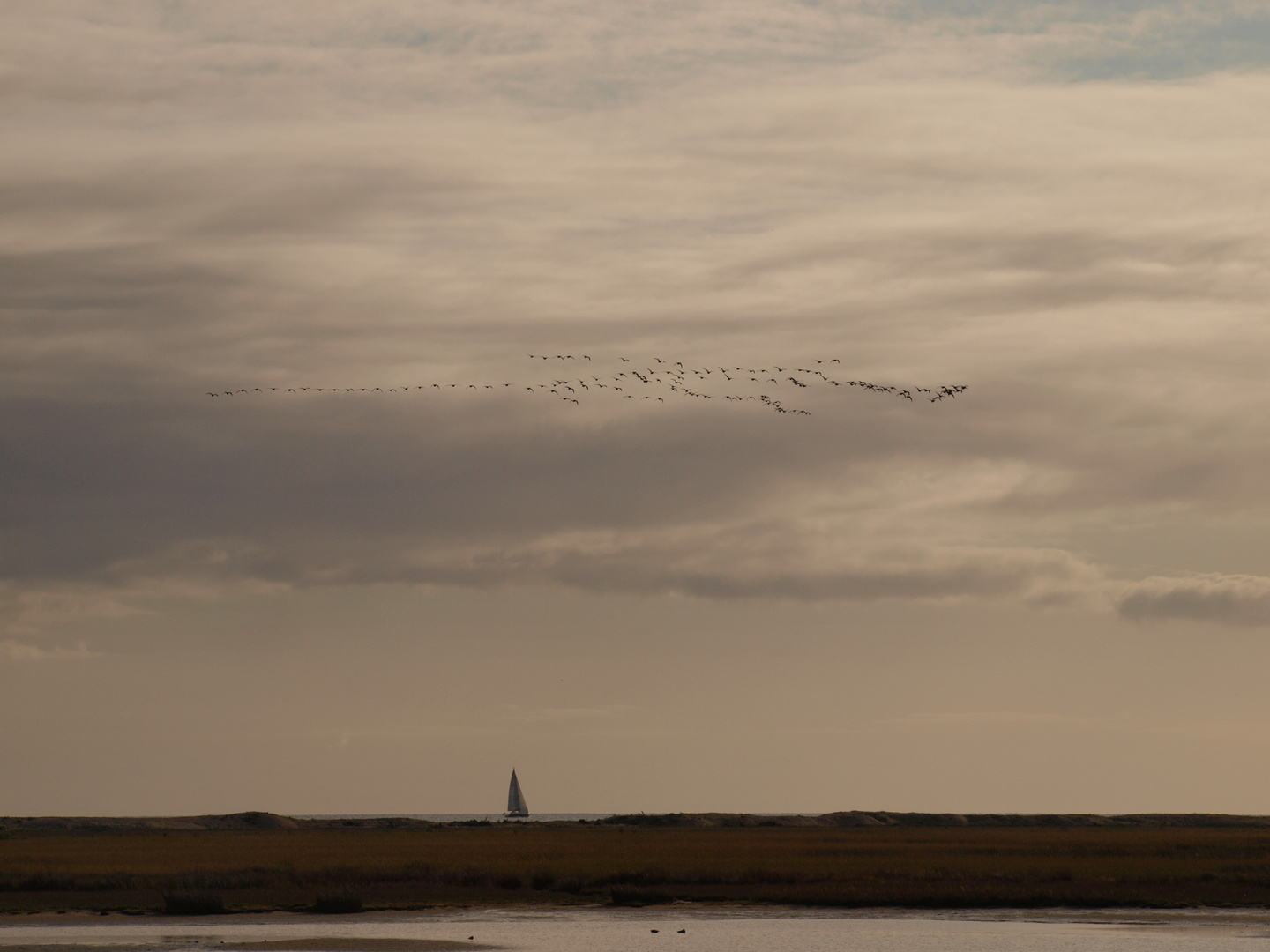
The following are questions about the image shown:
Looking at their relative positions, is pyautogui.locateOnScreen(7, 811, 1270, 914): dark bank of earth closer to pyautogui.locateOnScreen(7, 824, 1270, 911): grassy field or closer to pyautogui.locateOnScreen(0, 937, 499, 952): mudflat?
pyautogui.locateOnScreen(7, 824, 1270, 911): grassy field

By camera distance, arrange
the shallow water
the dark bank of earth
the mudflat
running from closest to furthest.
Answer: the mudflat < the shallow water < the dark bank of earth

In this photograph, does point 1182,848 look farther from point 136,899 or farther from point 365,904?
point 136,899

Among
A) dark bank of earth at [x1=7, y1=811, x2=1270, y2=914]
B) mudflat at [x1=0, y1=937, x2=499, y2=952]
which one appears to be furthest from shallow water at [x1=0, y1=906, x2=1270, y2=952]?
dark bank of earth at [x1=7, y1=811, x2=1270, y2=914]

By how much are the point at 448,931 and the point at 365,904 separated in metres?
10.6

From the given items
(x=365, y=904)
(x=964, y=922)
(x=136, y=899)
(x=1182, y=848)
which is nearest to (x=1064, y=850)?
(x=1182, y=848)

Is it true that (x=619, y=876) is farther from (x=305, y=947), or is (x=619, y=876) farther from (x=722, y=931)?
(x=305, y=947)

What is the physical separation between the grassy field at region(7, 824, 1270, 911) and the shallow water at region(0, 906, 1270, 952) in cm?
384

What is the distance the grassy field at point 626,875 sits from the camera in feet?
207

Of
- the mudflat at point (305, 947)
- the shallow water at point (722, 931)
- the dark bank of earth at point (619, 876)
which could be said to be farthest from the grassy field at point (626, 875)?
the mudflat at point (305, 947)

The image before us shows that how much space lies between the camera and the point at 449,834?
486 feet

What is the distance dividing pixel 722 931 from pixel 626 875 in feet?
66.2

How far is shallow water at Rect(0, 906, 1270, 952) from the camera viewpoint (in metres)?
47.8

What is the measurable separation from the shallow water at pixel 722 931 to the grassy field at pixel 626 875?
12.6 feet

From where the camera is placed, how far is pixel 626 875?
237 feet
